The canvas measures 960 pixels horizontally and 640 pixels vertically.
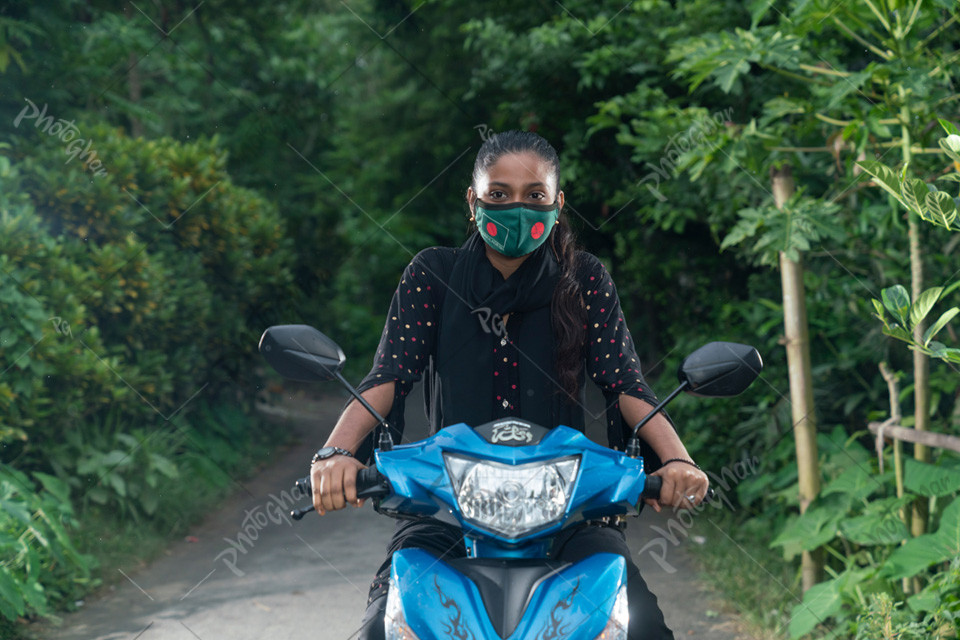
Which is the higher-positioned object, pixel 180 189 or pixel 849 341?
pixel 180 189

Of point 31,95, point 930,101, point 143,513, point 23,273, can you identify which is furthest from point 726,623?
point 31,95

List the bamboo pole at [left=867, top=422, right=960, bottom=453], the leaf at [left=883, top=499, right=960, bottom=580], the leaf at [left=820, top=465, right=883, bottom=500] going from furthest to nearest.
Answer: the leaf at [left=820, top=465, right=883, bottom=500] < the bamboo pole at [left=867, top=422, right=960, bottom=453] < the leaf at [left=883, top=499, right=960, bottom=580]

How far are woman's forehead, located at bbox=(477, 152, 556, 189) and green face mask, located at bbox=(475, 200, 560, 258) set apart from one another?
0.06 m

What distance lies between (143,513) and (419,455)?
4371 mm

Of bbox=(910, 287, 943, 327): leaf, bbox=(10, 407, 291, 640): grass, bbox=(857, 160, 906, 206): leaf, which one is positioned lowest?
bbox=(10, 407, 291, 640): grass

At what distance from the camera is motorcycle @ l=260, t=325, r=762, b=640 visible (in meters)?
1.80

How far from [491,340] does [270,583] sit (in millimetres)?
2967

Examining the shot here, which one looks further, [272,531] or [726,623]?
[272,531]

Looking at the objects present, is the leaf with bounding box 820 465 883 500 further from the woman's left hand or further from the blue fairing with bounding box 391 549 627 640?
the blue fairing with bounding box 391 549 627 640

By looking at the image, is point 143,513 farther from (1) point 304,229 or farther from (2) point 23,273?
(1) point 304,229

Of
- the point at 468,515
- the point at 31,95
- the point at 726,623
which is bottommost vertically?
the point at 726,623

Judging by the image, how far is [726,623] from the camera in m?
4.50

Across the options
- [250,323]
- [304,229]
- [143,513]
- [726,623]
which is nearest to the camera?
[726,623]

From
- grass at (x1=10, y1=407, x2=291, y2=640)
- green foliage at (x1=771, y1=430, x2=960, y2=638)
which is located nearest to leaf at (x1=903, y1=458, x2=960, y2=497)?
green foliage at (x1=771, y1=430, x2=960, y2=638)
